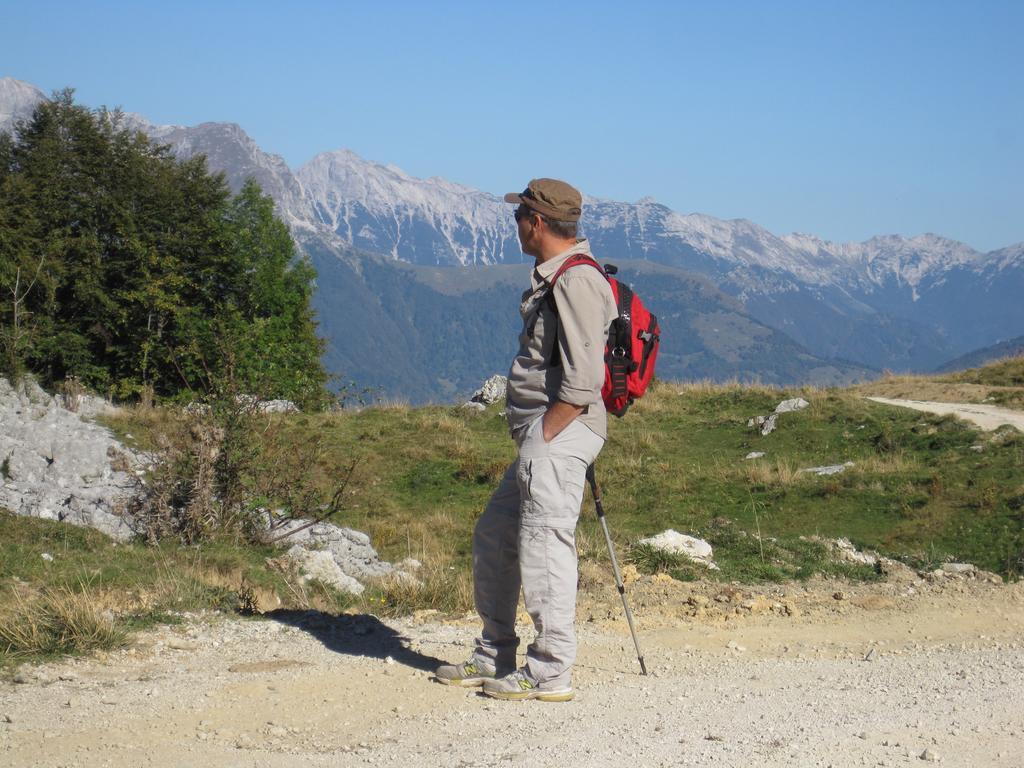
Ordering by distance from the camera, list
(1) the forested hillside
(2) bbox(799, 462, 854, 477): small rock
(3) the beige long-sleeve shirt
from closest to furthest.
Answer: (3) the beige long-sleeve shirt < (2) bbox(799, 462, 854, 477): small rock < (1) the forested hillside

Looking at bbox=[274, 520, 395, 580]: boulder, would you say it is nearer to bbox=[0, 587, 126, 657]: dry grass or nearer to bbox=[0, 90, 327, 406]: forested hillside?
bbox=[0, 587, 126, 657]: dry grass

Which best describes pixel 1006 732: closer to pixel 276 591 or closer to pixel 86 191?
pixel 276 591

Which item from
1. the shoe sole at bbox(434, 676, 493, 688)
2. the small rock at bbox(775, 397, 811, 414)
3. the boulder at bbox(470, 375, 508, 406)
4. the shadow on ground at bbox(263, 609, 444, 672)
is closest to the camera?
the shoe sole at bbox(434, 676, 493, 688)

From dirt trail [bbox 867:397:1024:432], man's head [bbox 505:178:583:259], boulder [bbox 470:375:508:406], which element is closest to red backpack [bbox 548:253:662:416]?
man's head [bbox 505:178:583:259]

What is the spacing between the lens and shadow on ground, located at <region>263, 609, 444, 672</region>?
641 centimetres

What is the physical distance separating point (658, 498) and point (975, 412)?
7845 millimetres

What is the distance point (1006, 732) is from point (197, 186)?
97.3ft

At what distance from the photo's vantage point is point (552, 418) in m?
5.39

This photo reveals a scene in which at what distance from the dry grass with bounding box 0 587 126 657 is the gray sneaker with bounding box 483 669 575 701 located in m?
2.32

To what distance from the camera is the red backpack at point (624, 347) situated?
552 cm

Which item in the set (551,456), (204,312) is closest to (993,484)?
(551,456)

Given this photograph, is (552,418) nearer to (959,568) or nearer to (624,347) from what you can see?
(624,347)

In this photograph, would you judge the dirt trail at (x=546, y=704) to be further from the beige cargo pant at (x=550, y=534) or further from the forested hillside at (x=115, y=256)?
the forested hillside at (x=115, y=256)

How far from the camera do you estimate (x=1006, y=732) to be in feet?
15.8
